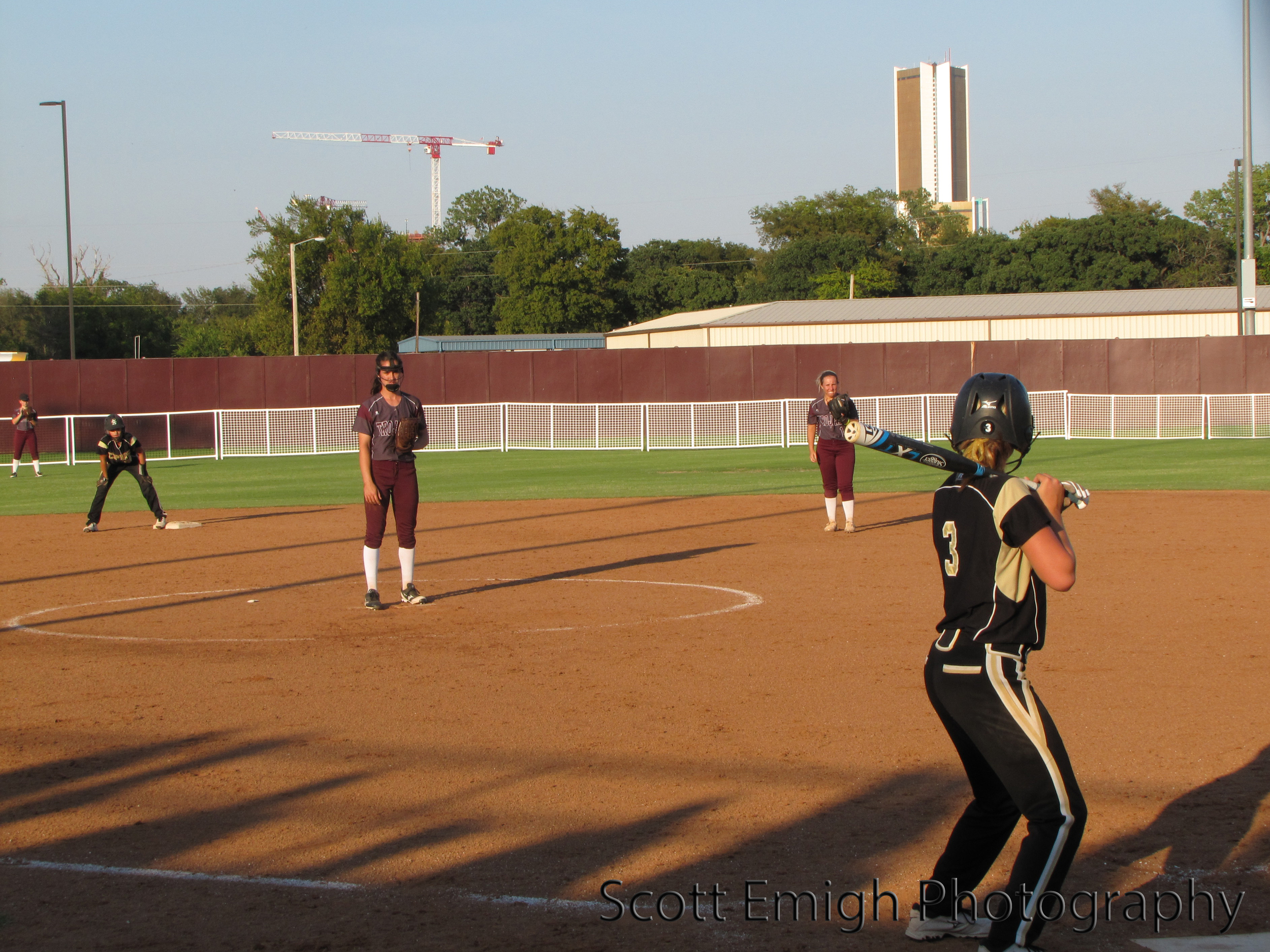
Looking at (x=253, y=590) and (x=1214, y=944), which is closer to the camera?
(x=1214, y=944)

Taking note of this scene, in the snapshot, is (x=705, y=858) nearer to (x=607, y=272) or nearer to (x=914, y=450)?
(x=914, y=450)

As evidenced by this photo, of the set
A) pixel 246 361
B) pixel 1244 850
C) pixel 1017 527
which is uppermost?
pixel 246 361

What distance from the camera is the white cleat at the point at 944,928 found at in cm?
400

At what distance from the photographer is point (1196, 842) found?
15.7 feet

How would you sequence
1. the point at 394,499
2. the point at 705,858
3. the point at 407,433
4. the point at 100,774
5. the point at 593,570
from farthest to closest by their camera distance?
1. the point at 593,570
2. the point at 394,499
3. the point at 407,433
4. the point at 100,774
5. the point at 705,858

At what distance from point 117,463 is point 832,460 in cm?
984

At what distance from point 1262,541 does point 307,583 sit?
1043cm

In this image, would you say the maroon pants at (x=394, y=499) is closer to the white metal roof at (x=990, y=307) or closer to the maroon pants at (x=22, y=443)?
the maroon pants at (x=22, y=443)

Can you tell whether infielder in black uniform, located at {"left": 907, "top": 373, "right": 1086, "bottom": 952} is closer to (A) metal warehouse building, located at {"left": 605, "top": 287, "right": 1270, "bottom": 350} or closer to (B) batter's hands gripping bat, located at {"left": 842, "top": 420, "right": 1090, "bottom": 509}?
(B) batter's hands gripping bat, located at {"left": 842, "top": 420, "right": 1090, "bottom": 509}

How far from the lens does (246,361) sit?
4112 centimetres

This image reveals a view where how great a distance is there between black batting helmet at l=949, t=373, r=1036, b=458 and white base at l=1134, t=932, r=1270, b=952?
166 cm

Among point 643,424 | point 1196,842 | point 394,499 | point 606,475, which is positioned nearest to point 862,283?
point 643,424

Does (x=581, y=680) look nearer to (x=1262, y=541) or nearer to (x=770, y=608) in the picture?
(x=770, y=608)

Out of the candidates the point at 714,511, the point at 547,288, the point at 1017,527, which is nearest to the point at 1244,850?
the point at 1017,527
